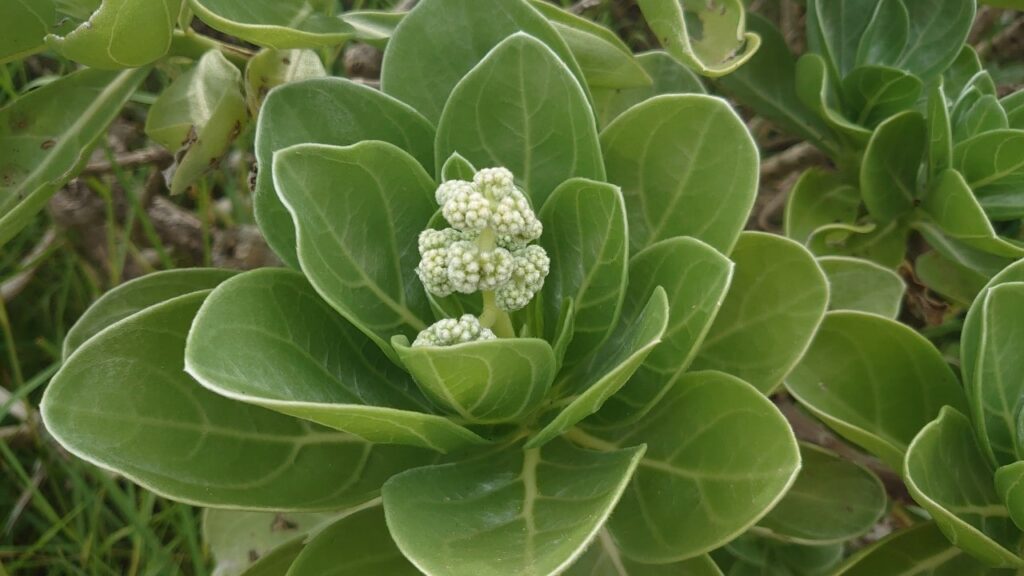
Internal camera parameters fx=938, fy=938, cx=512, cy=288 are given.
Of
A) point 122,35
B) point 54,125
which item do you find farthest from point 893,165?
point 54,125

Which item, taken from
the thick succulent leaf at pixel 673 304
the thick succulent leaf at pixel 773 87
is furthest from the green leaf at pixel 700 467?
the thick succulent leaf at pixel 773 87

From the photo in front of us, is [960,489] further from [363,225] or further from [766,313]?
[363,225]

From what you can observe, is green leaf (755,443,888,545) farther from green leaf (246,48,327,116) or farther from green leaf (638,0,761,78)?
green leaf (246,48,327,116)

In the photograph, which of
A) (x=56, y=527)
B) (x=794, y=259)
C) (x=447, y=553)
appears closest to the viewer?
(x=447, y=553)

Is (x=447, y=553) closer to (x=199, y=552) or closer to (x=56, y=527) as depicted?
(x=199, y=552)

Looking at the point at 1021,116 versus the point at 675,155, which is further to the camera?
the point at 1021,116

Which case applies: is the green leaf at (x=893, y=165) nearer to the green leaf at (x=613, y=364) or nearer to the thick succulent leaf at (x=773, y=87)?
the thick succulent leaf at (x=773, y=87)

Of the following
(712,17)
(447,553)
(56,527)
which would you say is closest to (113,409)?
(447,553)
